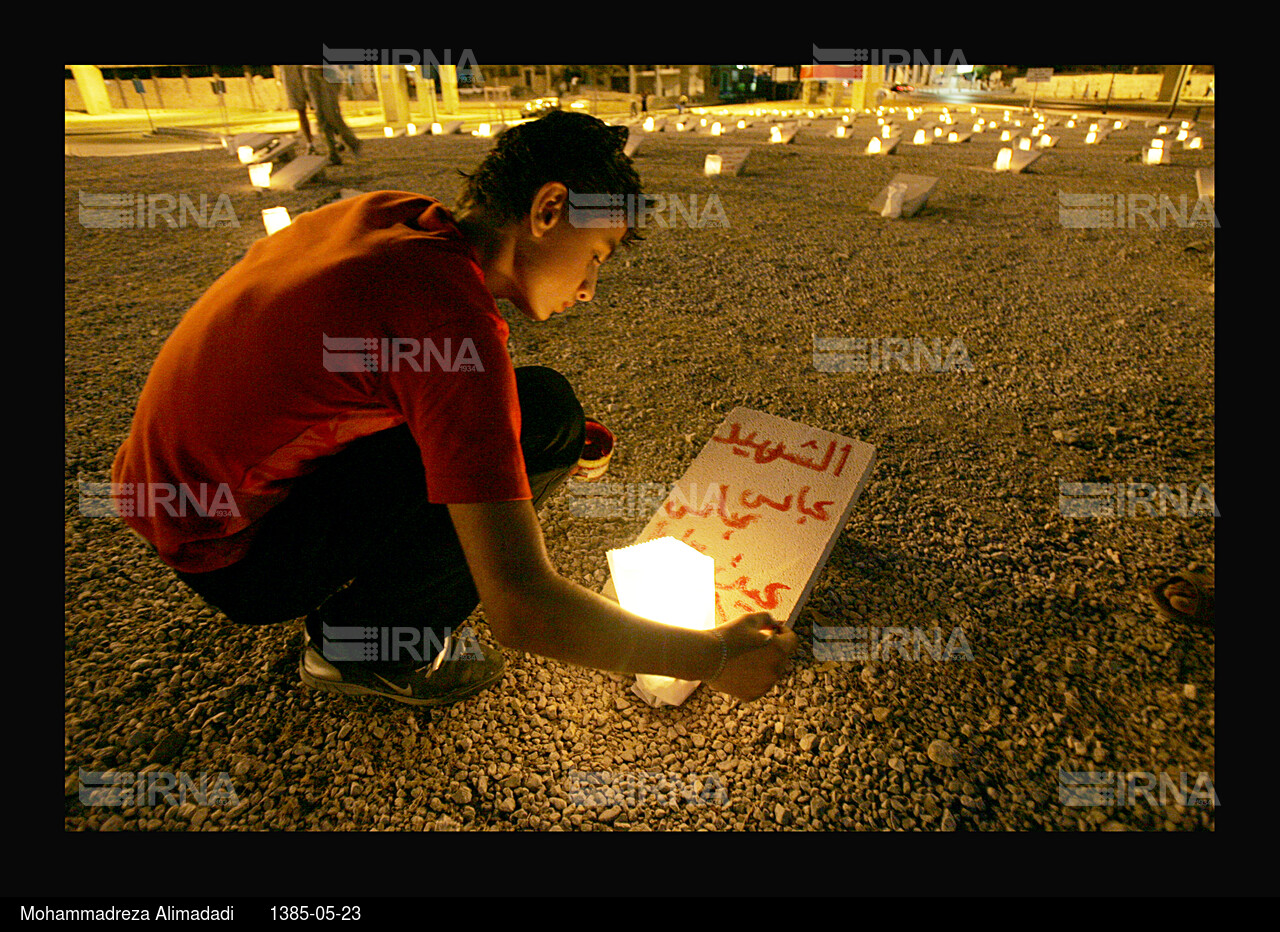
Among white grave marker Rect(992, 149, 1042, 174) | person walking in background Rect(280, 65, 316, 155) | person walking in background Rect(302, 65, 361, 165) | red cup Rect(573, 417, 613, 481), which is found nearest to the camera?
red cup Rect(573, 417, 613, 481)

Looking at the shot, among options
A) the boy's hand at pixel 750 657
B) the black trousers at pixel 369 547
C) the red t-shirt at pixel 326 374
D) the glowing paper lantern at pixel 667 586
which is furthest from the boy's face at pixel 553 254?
the boy's hand at pixel 750 657

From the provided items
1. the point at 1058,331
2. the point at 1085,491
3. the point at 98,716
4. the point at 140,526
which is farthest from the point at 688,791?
the point at 1058,331

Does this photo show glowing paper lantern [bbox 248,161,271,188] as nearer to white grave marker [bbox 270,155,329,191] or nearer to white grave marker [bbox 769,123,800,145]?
white grave marker [bbox 270,155,329,191]

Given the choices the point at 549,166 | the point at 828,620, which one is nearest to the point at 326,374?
the point at 549,166

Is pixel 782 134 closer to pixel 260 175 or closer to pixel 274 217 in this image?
pixel 260 175

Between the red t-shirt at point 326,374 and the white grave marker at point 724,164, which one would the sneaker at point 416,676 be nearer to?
the red t-shirt at point 326,374

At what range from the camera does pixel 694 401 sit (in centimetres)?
303

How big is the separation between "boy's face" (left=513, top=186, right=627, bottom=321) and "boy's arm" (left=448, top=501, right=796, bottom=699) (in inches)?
17.3

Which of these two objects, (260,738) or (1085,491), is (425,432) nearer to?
(260,738)

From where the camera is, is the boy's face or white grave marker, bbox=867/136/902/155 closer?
the boy's face

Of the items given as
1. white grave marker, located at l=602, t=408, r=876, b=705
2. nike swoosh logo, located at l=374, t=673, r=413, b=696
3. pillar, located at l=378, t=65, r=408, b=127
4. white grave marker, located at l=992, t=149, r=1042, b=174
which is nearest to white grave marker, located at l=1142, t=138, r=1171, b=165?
white grave marker, located at l=992, t=149, r=1042, b=174

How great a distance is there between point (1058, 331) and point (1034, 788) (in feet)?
10.5

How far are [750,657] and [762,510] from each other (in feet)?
2.76

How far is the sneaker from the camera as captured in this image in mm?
1558
